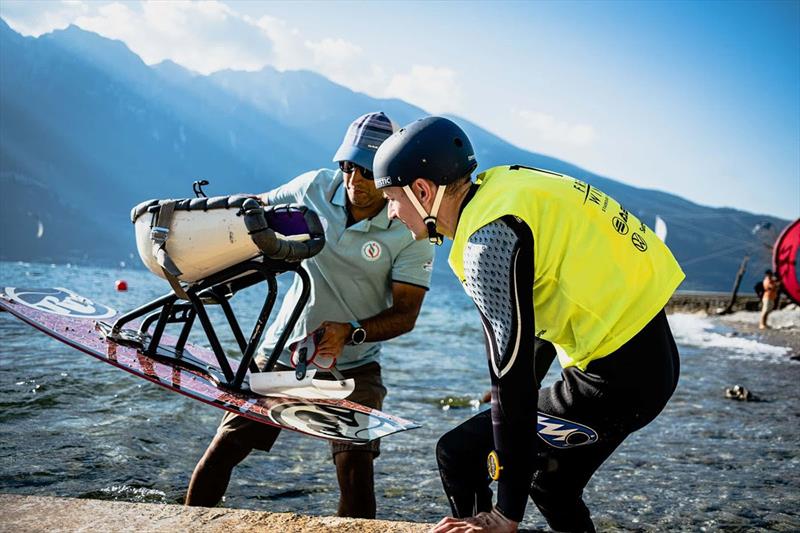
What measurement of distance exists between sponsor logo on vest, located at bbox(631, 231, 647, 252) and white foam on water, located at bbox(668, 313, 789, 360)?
68.7 ft

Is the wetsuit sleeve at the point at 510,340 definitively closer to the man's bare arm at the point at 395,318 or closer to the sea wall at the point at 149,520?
the sea wall at the point at 149,520

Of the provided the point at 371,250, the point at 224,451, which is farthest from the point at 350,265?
the point at 224,451

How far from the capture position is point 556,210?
8.02 feet

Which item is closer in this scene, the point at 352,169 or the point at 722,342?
the point at 352,169

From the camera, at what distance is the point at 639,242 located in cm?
265

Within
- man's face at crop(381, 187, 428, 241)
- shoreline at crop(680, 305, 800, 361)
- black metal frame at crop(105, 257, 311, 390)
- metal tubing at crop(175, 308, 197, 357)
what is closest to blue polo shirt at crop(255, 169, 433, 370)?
black metal frame at crop(105, 257, 311, 390)

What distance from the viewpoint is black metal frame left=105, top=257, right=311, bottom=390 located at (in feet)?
13.7

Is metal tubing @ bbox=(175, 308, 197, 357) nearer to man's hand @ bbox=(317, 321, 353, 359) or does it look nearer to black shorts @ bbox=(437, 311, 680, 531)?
man's hand @ bbox=(317, 321, 353, 359)

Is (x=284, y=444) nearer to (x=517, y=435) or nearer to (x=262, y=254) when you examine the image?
(x=262, y=254)

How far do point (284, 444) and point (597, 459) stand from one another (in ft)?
20.4

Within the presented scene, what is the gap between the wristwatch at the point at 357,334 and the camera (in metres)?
4.32

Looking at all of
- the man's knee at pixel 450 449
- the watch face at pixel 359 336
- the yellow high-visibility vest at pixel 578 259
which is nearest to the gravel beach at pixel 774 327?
the watch face at pixel 359 336

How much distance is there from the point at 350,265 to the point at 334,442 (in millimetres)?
1222

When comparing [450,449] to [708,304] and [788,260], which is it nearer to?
[788,260]
